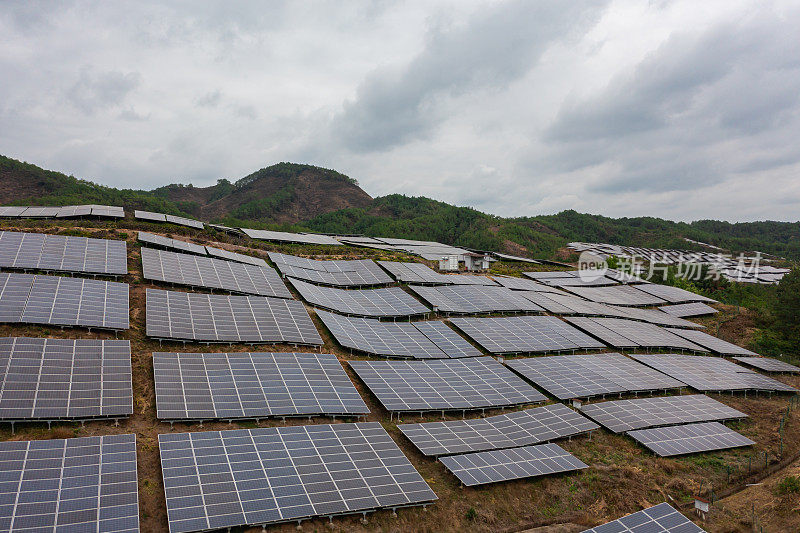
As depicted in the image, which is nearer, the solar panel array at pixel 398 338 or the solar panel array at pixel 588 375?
the solar panel array at pixel 588 375

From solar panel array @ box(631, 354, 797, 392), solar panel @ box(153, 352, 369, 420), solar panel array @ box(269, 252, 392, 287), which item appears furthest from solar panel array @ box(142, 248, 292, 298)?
solar panel array @ box(631, 354, 797, 392)

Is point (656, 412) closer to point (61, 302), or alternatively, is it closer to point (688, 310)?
point (688, 310)

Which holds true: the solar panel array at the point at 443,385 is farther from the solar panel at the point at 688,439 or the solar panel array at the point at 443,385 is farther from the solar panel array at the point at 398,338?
the solar panel at the point at 688,439

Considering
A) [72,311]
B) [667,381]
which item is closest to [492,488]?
[667,381]

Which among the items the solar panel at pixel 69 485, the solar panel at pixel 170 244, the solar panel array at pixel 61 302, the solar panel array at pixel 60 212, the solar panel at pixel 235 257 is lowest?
the solar panel at pixel 69 485

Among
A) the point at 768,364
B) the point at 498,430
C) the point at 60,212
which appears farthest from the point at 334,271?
the point at 768,364

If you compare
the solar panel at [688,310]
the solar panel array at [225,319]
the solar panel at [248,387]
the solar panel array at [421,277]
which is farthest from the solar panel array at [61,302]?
the solar panel at [688,310]

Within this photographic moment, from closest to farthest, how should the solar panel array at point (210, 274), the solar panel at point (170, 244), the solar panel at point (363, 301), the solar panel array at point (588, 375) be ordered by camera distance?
the solar panel array at point (588, 375), the solar panel array at point (210, 274), the solar panel at point (363, 301), the solar panel at point (170, 244)

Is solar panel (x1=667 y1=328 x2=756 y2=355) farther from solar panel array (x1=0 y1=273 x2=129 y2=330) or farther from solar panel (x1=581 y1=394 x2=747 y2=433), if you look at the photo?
solar panel array (x1=0 y1=273 x2=129 y2=330)

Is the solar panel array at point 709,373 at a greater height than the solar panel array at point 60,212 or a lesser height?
lesser
